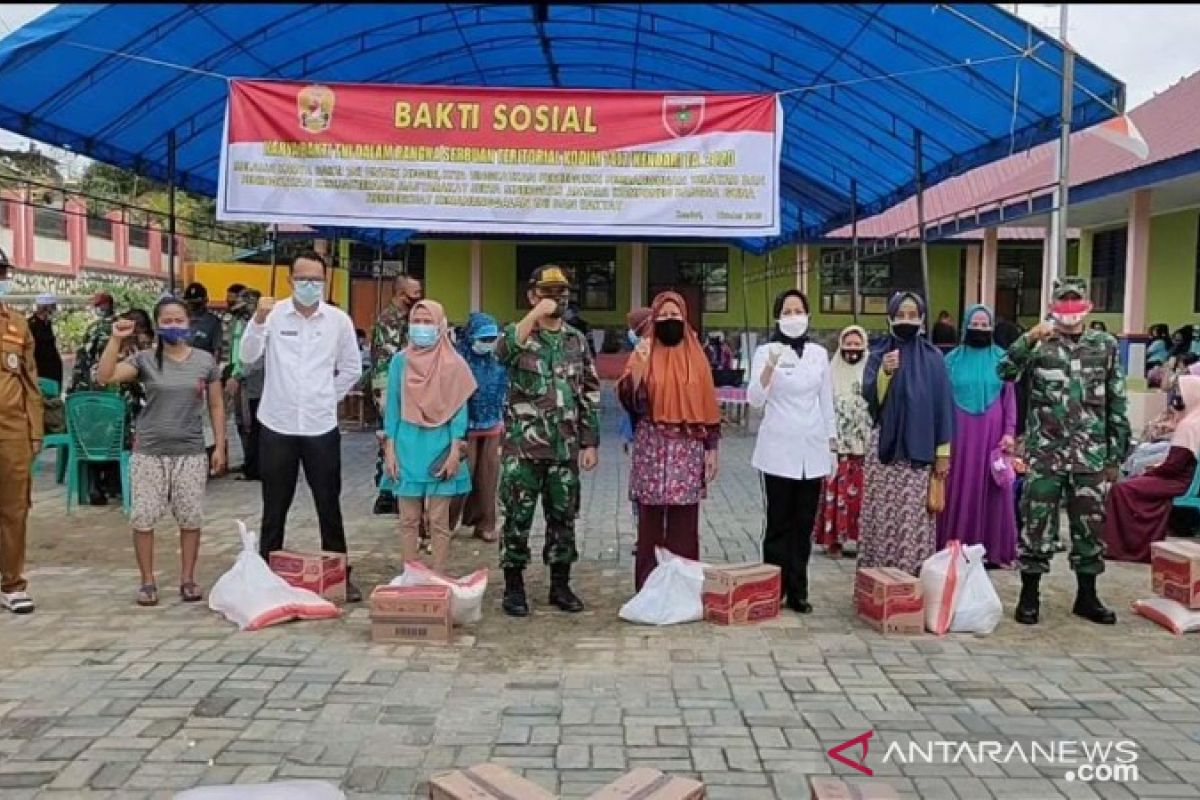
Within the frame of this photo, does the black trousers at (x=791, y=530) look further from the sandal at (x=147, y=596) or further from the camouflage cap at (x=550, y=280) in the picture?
the sandal at (x=147, y=596)

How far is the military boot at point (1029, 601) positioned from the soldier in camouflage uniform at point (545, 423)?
2344 mm

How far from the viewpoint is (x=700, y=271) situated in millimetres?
21188

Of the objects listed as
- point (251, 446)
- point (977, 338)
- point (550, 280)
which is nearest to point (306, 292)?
point (550, 280)

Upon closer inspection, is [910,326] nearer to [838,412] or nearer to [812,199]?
[838,412]

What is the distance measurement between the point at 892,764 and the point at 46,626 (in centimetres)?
401

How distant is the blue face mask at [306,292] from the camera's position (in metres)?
5.47

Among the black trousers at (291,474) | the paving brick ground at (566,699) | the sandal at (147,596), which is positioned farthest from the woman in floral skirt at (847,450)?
the sandal at (147,596)

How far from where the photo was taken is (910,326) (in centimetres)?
572

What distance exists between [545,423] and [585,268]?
16.0 metres

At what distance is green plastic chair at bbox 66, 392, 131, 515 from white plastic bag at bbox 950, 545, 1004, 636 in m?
→ 5.98

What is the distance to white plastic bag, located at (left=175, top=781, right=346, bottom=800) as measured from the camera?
294 cm

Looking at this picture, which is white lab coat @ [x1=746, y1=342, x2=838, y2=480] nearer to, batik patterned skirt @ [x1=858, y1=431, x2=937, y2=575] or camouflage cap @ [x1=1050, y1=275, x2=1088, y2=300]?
batik patterned skirt @ [x1=858, y1=431, x2=937, y2=575]

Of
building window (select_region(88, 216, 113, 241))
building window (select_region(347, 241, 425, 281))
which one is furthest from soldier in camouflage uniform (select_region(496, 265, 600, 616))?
building window (select_region(88, 216, 113, 241))

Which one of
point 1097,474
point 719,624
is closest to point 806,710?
point 719,624
